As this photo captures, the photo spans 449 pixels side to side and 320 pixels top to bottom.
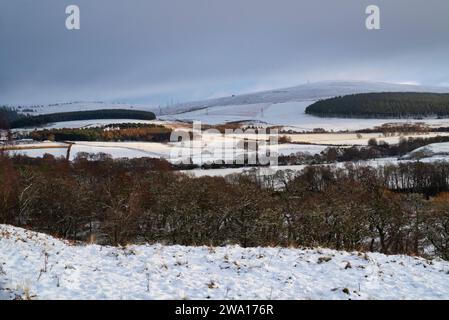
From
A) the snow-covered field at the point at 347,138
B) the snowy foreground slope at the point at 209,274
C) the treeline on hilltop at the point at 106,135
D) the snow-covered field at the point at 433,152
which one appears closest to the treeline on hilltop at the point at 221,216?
the snowy foreground slope at the point at 209,274

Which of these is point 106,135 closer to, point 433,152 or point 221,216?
point 433,152

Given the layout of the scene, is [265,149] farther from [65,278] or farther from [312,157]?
[65,278]

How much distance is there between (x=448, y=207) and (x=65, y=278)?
47.9 metres

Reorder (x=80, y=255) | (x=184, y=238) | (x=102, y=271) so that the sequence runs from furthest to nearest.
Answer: (x=184, y=238), (x=80, y=255), (x=102, y=271)

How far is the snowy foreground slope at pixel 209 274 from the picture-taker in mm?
10719

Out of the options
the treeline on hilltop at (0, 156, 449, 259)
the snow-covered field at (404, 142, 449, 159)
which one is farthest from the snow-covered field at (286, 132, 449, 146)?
the treeline on hilltop at (0, 156, 449, 259)

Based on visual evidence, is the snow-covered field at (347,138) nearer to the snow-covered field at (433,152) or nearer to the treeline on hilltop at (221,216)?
the snow-covered field at (433,152)

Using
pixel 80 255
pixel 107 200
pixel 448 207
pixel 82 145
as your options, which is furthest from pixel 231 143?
pixel 80 255

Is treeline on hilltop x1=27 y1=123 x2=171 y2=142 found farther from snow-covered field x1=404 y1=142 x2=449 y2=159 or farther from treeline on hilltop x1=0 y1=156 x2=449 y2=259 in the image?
treeline on hilltop x1=0 y1=156 x2=449 y2=259

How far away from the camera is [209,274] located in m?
12.5

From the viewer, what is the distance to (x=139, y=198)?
54438 mm

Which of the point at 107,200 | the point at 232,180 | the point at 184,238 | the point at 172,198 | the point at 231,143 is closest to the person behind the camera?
the point at 184,238

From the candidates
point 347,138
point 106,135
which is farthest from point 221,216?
point 347,138

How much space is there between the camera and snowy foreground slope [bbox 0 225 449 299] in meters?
10.7
